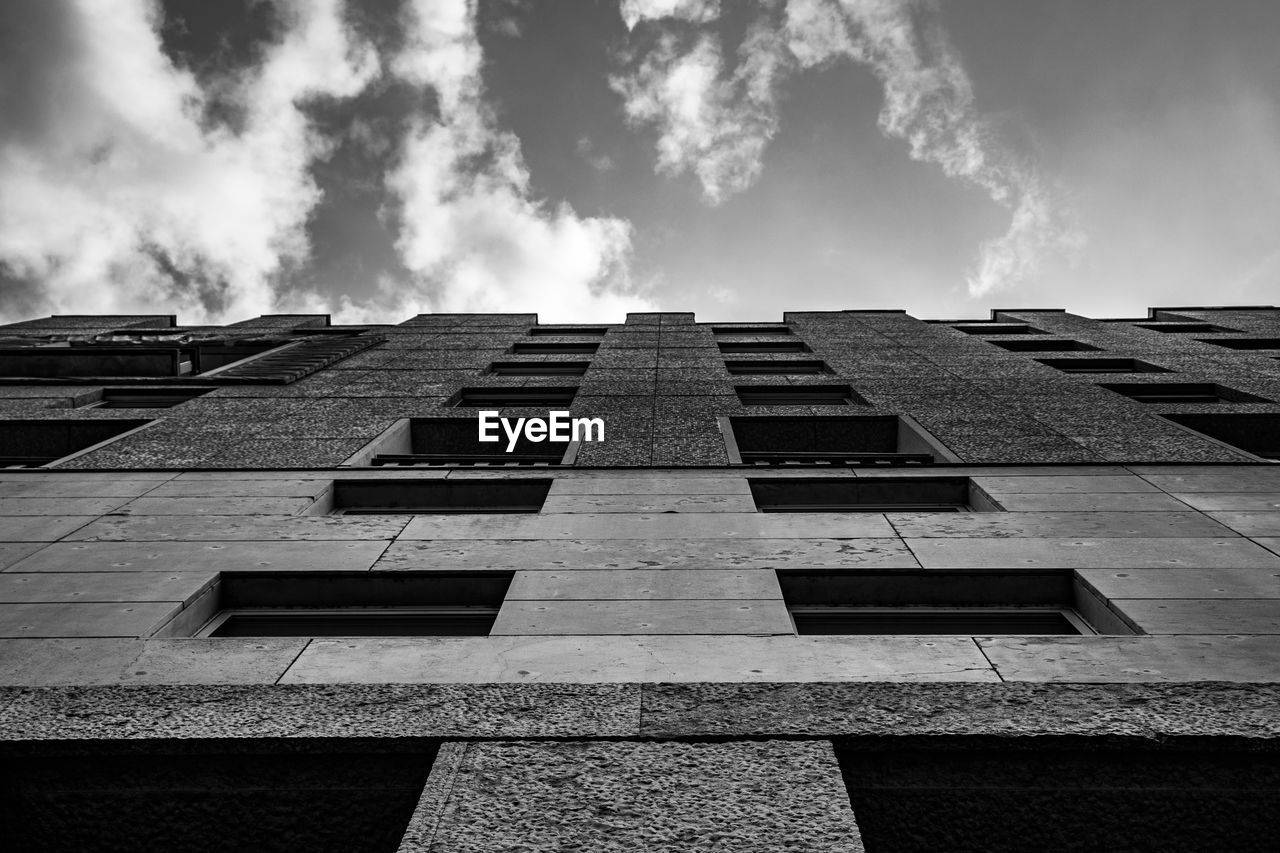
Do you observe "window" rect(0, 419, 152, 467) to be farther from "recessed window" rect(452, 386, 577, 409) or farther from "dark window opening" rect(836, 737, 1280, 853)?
"dark window opening" rect(836, 737, 1280, 853)

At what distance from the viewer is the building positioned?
4.39 metres

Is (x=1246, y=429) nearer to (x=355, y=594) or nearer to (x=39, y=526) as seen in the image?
(x=355, y=594)

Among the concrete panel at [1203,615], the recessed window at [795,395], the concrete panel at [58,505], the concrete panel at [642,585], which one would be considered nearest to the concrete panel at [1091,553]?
the concrete panel at [1203,615]

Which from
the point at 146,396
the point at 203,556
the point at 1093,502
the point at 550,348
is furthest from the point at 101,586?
the point at 550,348

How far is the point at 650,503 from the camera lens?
372 inches

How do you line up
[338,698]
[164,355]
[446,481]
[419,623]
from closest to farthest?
[338,698] < [419,623] < [446,481] < [164,355]

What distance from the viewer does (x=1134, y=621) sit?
6707 millimetres

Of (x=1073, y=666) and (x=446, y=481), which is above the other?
(x=446, y=481)

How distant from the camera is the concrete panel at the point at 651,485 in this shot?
32.3 ft

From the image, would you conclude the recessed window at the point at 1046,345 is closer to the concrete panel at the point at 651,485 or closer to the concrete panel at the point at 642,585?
the concrete panel at the point at 651,485

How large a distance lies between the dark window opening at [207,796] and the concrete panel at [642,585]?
281cm

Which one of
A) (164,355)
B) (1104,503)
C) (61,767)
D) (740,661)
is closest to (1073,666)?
(740,661)

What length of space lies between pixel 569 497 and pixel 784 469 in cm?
291

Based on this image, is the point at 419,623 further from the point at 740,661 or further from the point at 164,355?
the point at 164,355
